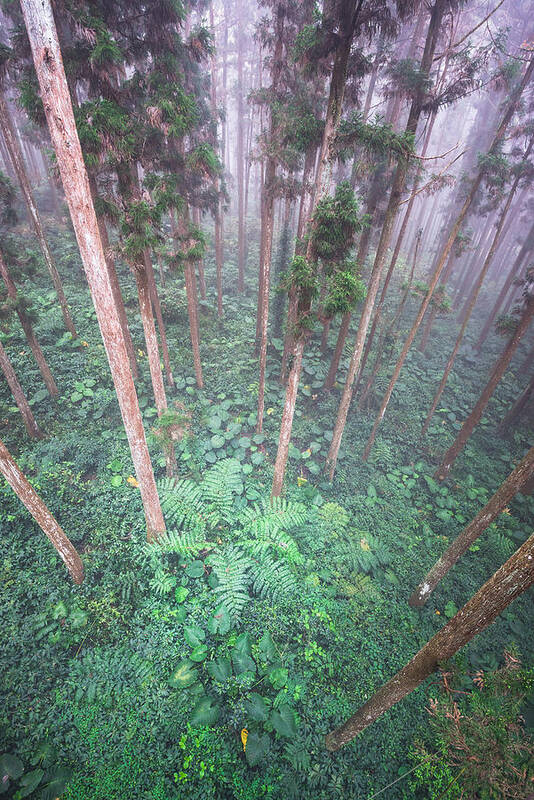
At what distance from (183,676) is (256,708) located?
57.9 inches

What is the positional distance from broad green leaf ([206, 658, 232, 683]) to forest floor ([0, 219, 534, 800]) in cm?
3

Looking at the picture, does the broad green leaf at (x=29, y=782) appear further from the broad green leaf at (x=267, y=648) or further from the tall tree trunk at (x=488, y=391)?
the tall tree trunk at (x=488, y=391)

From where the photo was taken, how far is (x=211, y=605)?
702 cm

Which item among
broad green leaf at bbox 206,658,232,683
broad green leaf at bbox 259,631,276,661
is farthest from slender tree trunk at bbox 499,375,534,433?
broad green leaf at bbox 206,658,232,683

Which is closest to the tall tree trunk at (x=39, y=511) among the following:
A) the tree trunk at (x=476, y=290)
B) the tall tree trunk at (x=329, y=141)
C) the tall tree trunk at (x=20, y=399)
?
the tall tree trunk at (x=20, y=399)

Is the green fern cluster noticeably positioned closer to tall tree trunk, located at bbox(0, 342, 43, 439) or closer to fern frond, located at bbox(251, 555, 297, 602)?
fern frond, located at bbox(251, 555, 297, 602)

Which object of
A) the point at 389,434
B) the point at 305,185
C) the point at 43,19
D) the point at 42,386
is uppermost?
the point at 43,19

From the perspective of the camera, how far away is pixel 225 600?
7.00 metres

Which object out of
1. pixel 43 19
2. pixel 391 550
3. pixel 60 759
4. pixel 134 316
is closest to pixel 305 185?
pixel 43 19

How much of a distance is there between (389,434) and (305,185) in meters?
10.4

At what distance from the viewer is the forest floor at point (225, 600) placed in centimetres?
538

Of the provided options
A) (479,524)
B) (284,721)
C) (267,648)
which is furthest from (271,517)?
(479,524)

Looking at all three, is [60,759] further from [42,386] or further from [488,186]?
[488,186]

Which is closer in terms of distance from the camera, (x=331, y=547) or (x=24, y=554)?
(x=24, y=554)
